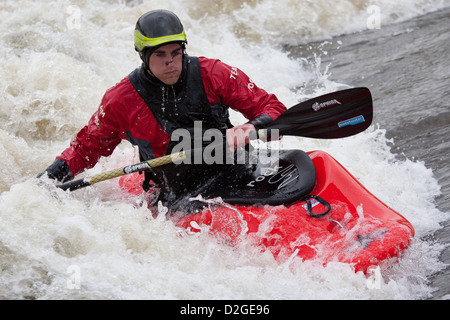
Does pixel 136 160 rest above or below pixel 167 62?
below

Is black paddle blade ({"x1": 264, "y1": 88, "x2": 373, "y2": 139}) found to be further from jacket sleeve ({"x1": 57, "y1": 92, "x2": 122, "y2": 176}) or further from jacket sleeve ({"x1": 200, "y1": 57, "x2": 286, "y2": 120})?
jacket sleeve ({"x1": 57, "y1": 92, "x2": 122, "y2": 176})

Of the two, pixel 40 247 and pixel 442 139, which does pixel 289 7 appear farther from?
pixel 40 247

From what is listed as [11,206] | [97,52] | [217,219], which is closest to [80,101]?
[97,52]

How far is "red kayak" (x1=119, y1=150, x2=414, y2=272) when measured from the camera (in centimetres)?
356

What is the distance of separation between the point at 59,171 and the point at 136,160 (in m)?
1.09

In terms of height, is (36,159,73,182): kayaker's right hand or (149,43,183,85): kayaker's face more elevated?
(149,43,183,85): kayaker's face

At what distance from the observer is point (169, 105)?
3768mm

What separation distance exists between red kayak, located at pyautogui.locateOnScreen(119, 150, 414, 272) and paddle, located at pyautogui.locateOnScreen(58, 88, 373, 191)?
185 millimetres

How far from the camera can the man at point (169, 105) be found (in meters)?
3.62

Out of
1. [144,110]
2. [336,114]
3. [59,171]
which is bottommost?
[59,171]

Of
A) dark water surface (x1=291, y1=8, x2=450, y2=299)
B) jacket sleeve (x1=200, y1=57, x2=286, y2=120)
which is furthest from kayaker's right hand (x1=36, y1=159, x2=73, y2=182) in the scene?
dark water surface (x1=291, y1=8, x2=450, y2=299)

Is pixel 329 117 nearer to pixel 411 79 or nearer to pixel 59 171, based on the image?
pixel 59 171

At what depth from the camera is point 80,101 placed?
251 inches

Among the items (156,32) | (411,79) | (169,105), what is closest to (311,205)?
(169,105)
